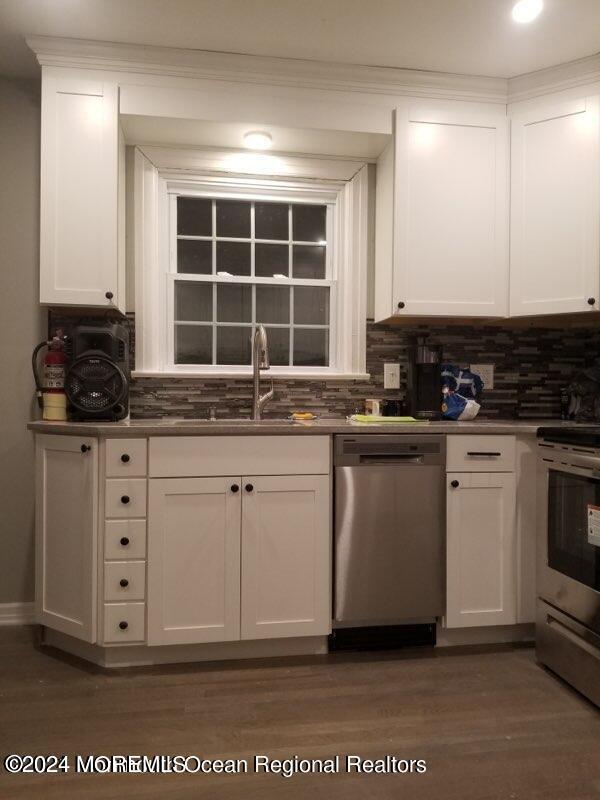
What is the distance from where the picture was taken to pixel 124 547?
203 centimetres

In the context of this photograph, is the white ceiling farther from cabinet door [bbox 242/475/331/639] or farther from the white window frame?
cabinet door [bbox 242/475/331/639]

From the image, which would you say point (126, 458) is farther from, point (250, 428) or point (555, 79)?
point (555, 79)

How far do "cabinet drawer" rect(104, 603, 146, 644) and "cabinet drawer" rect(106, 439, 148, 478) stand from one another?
20.6 inches

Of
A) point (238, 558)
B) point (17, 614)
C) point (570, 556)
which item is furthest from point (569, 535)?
point (17, 614)

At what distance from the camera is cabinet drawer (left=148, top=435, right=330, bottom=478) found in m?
2.04

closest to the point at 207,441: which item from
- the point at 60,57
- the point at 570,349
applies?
the point at 60,57

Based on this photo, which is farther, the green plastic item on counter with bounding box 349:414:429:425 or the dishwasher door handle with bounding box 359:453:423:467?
the green plastic item on counter with bounding box 349:414:429:425

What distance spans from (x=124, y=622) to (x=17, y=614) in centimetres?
86

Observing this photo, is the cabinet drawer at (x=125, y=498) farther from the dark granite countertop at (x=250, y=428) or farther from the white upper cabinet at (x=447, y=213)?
the white upper cabinet at (x=447, y=213)

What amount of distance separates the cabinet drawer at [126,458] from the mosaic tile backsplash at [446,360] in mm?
548

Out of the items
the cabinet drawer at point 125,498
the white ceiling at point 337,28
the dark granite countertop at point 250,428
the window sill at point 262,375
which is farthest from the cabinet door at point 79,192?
the cabinet drawer at point 125,498

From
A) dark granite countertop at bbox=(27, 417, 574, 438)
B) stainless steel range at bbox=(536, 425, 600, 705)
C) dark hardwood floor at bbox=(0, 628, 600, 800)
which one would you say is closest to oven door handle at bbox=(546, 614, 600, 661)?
stainless steel range at bbox=(536, 425, 600, 705)

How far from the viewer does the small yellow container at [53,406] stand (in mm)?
2309

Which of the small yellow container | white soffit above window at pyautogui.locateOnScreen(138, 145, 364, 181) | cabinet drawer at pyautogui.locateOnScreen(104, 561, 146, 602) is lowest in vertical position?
cabinet drawer at pyautogui.locateOnScreen(104, 561, 146, 602)
